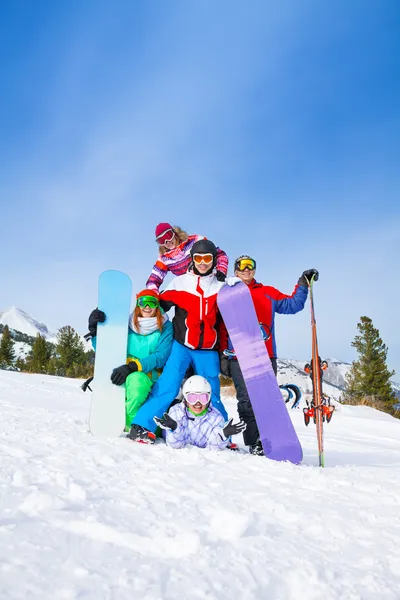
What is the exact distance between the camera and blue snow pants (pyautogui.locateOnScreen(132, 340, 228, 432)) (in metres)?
3.95

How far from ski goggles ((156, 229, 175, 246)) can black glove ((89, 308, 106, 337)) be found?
1.06m

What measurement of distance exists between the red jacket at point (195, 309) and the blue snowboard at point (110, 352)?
23.5 inches

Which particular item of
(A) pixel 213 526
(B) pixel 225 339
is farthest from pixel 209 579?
(B) pixel 225 339

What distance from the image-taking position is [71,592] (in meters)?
1.28

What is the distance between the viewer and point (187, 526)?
6.09 feet

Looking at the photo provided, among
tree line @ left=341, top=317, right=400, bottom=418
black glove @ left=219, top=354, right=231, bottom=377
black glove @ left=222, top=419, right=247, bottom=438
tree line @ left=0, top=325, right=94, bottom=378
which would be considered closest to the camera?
black glove @ left=222, top=419, right=247, bottom=438

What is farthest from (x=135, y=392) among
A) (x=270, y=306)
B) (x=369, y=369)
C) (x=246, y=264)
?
(x=369, y=369)

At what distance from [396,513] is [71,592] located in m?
1.78

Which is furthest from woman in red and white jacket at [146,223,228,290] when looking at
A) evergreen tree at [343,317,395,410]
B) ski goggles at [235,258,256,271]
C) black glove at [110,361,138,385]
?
evergreen tree at [343,317,395,410]

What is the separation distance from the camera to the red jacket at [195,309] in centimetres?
402

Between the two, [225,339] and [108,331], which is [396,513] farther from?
[108,331]

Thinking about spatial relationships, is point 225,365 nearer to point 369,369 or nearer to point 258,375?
point 258,375

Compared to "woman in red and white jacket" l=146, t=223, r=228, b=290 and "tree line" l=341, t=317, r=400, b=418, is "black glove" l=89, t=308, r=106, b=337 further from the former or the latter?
"tree line" l=341, t=317, r=400, b=418

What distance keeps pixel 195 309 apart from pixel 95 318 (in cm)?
110
